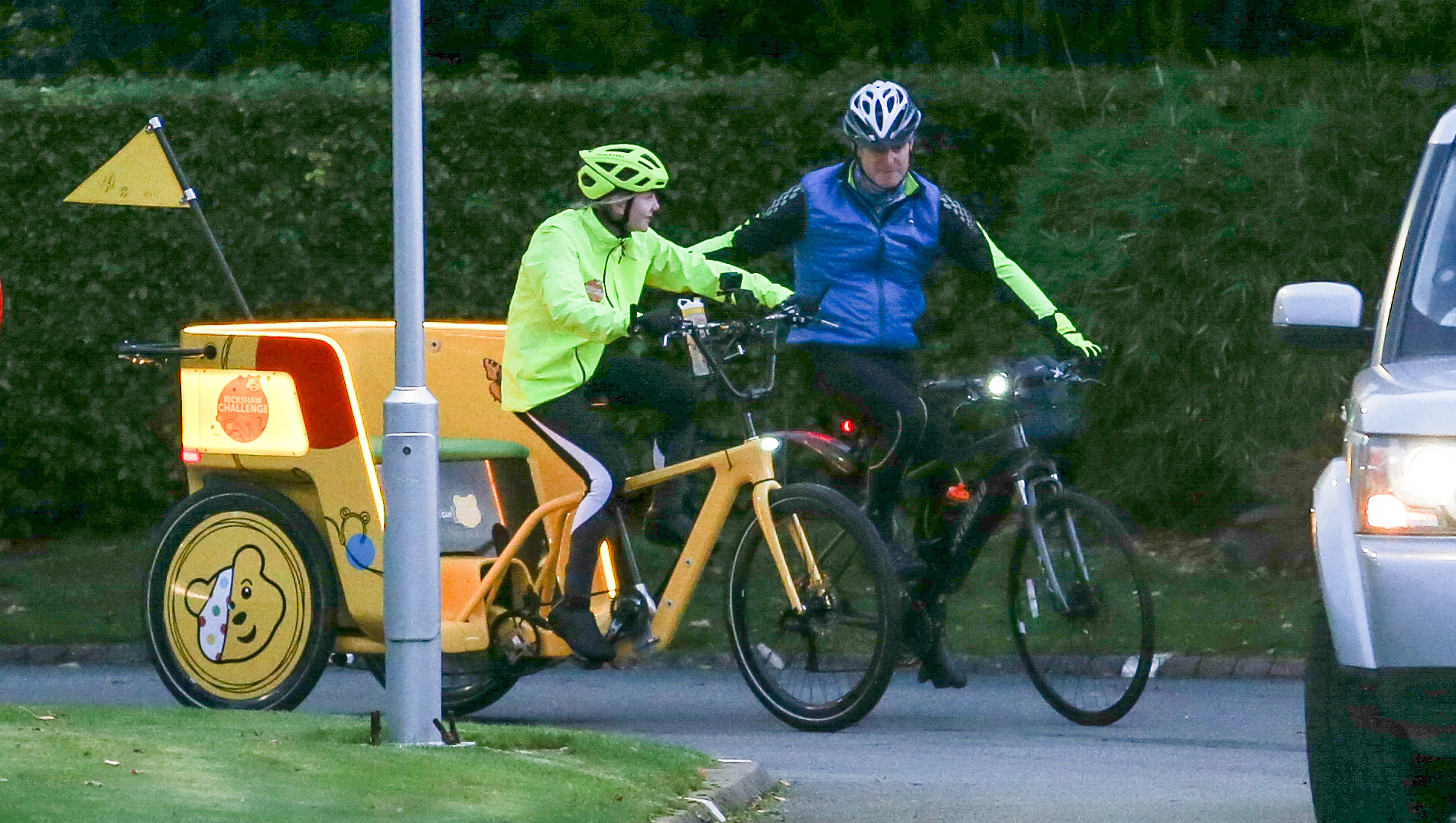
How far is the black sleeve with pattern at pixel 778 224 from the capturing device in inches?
368

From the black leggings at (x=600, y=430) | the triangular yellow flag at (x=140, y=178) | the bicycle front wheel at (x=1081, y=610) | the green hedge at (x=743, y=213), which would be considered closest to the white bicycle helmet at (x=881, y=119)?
the black leggings at (x=600, y=430)

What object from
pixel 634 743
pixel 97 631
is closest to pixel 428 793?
pixel 634 743

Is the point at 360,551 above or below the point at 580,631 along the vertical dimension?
above

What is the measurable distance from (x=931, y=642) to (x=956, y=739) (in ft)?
1.14

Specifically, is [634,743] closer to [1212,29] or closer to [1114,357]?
[1114,357]

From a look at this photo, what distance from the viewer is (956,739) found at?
351 inches

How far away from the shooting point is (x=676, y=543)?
361 inches

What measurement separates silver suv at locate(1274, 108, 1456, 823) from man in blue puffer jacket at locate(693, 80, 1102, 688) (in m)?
2.50

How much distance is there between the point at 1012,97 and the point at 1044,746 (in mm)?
6348

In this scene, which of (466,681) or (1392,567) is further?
(466,681)

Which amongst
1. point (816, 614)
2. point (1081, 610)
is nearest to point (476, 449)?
point (816, 614)

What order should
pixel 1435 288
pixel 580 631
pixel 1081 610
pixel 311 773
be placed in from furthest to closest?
pixel 1081 610, pixel 580 631, pixel 311 773, pixel 1435 288

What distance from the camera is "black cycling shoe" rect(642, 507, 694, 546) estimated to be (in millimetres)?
9102

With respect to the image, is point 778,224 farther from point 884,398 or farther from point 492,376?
point 492,376
